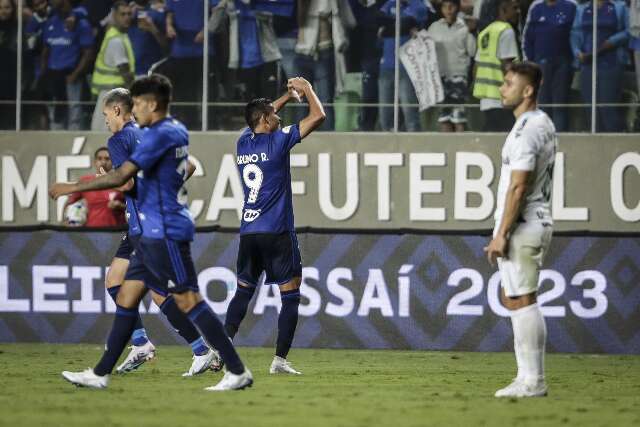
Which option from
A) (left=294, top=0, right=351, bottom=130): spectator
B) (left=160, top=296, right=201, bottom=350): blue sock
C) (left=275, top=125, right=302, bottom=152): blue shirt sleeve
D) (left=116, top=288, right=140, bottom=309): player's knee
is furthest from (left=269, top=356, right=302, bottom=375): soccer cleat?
(left=294, top=0, right=351, bottom=130): spectator

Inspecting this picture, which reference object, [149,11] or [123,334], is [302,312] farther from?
[149,11]

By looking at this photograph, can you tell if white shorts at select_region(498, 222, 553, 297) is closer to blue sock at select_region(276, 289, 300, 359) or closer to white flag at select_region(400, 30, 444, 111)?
blue sock at select_region(276, 289, 300, 359)

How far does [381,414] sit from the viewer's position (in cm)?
822

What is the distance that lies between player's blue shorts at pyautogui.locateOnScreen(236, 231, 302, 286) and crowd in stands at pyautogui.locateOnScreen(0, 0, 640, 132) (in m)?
9.17

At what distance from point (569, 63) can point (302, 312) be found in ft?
23.0

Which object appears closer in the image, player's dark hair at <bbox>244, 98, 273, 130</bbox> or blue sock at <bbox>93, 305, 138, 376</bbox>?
blue sock at <bbox>93, 305, 138, 376</bbox>

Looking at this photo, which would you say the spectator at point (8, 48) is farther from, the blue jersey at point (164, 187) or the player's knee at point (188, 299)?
the player's knee at point (188, 299)

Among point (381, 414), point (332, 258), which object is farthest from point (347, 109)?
point (381, 414)

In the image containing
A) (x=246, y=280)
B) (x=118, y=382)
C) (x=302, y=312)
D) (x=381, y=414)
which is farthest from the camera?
(x=302, y=312)

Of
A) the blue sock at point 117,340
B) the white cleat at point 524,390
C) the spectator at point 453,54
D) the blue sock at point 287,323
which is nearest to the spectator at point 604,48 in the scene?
the spectator at point 453,54

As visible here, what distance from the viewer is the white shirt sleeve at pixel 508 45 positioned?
789 inches

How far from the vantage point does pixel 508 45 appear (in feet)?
65.8

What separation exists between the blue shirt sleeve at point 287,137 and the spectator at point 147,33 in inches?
389

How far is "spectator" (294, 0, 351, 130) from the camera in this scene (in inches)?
804
